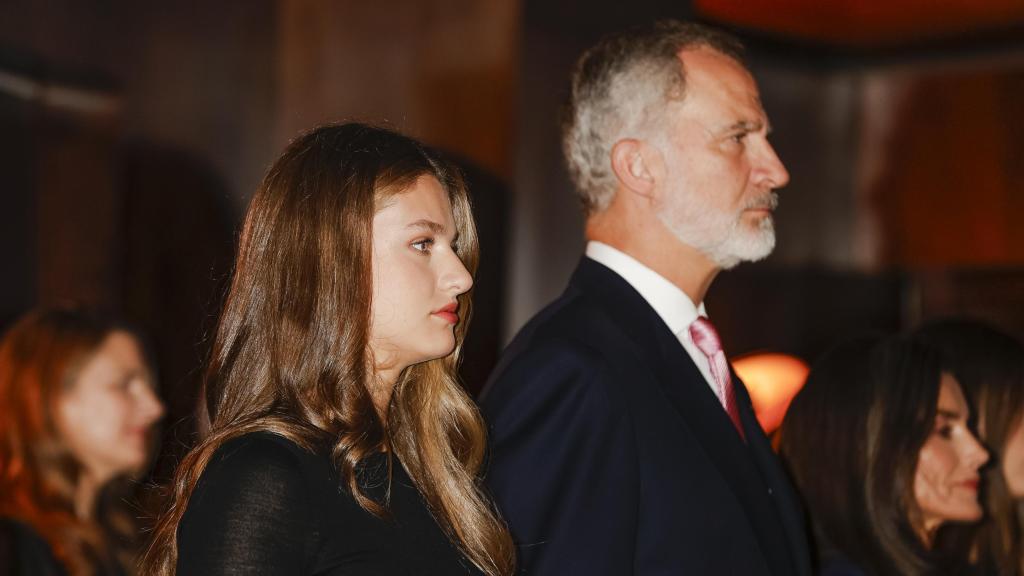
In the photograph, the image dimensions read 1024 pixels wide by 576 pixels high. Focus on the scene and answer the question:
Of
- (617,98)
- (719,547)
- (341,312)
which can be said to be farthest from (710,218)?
(341,312)

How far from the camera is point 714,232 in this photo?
1.85m

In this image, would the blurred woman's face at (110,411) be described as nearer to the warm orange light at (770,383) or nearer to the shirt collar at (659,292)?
the shirt collar at (659,292)

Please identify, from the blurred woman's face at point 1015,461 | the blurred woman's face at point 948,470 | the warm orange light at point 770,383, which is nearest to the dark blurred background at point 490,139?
the warm orange light at point 770,383

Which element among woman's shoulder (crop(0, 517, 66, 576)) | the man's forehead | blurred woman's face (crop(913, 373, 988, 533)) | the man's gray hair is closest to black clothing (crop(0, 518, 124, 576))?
woman's shoulder (crop(0, 517, 66, 576))

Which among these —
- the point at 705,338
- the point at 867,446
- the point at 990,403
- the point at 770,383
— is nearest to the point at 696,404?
the point at 705,338

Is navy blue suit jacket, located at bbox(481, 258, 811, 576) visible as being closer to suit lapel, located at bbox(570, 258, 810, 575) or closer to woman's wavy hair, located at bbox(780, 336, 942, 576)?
suit lapel, located at bbox(570, 258, 810, 575)

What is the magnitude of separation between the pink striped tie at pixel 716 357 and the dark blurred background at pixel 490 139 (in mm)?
588

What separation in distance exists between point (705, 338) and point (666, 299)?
9cm

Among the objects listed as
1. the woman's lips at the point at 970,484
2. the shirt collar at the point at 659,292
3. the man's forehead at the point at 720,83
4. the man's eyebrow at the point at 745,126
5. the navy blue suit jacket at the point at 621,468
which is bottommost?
the woman's lips at the point at 970,484

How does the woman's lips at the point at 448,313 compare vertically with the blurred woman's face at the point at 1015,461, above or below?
above

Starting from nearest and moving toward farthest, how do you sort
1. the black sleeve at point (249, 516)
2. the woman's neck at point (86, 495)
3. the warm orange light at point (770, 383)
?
the black sleeve at point (249, 516) → the woman's neck at point (86, 495) → the warm orange light at point (770, 383)

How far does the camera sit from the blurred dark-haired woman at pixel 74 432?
276cm

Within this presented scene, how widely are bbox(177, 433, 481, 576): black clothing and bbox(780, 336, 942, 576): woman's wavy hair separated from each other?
1.16m

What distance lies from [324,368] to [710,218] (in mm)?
755
